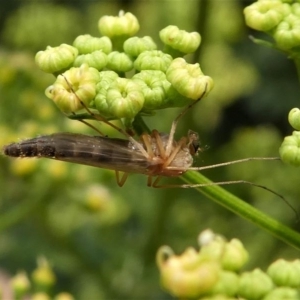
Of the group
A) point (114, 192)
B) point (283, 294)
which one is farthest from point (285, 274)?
point (114, 192)

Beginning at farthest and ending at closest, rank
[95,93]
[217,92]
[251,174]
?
[217,92] < [251,174] < [95,93]

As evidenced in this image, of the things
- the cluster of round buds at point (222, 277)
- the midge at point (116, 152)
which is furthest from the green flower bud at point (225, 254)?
the midge at point (116, 152)

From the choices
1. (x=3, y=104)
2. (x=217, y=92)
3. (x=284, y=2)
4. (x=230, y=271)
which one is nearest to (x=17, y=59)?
(x=3, y=104)

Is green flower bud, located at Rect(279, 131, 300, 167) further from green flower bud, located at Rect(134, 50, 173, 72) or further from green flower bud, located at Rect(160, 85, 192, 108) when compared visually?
green flower bud, located at Rect(134, 50, 173, 72)

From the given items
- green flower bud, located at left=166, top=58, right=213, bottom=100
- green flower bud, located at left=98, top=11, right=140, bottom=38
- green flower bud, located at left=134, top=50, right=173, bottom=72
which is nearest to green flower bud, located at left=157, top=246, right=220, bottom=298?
green flower bud, located at left=166, top=58, right=213, bottom=100

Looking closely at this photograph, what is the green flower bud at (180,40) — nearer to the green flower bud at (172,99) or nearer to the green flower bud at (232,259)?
the green flower bud at (172,99)

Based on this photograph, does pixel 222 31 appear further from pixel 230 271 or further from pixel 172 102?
pixel 230 271
